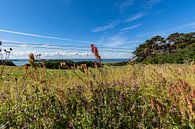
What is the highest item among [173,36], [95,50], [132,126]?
[173,36]

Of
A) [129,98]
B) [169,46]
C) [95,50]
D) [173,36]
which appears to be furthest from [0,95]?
[173,36]

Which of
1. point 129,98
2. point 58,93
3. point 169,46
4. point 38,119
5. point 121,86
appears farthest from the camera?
point 169,46

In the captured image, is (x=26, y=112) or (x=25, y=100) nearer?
(x=26, y=112)

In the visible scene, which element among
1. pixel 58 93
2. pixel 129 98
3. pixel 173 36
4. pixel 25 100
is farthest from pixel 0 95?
pixel 173 36

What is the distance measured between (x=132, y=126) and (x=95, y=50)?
1136mm

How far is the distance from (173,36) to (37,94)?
1302 inches

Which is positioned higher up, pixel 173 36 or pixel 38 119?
pixel 173 36

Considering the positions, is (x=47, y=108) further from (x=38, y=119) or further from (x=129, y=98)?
(x=129, y=98)

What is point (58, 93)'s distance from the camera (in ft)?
11.9

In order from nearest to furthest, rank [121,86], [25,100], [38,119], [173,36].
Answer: [38,119], [25,100], [121,86], [173,36]

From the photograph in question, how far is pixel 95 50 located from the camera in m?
3.68

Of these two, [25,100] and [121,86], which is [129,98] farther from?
[25,100]

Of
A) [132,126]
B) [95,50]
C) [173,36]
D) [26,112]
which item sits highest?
[173,36]

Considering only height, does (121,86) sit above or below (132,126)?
above
